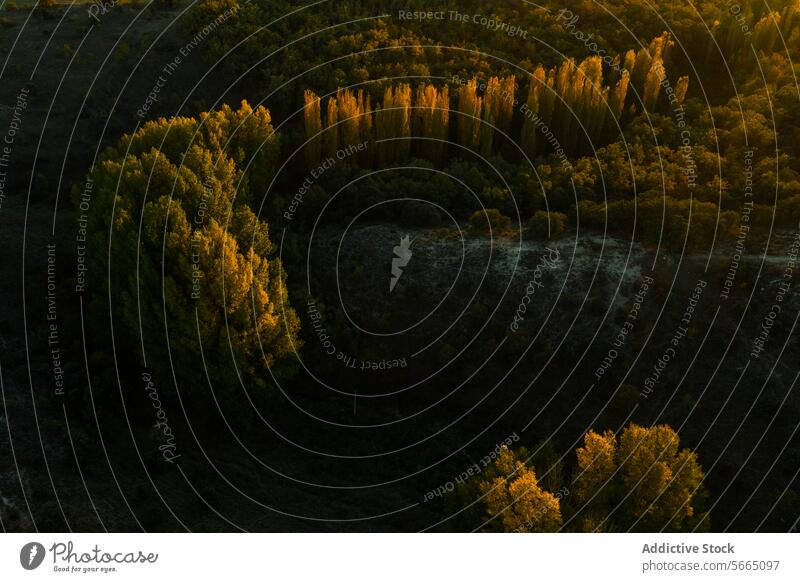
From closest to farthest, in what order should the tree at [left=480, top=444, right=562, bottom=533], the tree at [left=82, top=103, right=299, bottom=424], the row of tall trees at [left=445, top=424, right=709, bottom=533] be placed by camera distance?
the tree at [left=480, top=444, right=562, bottom=533], the row of tall trees at [left=445, top=424, right=709, bottom=533], the tree at [left=82, top=103, right=299, bottom=424]

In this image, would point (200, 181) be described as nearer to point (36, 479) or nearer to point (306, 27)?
point (36, 479)

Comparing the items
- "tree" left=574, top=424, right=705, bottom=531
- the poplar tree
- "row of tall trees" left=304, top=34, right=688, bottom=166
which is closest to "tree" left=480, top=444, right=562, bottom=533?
"tree" left=574, top=424, right=705, bottom=531

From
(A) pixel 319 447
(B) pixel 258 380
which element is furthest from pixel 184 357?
(A) pixel 319 447

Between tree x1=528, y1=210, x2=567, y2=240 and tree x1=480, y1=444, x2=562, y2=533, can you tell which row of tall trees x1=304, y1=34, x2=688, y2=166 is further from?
tree x1=480, y1=444, x2=562, y2=533

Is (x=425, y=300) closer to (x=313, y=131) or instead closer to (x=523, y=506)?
(x=313, y=131)

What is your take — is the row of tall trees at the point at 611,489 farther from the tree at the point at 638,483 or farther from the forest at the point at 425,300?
the forest at the point at 425,300

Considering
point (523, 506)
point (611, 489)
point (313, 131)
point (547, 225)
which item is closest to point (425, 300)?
point (547, 225)

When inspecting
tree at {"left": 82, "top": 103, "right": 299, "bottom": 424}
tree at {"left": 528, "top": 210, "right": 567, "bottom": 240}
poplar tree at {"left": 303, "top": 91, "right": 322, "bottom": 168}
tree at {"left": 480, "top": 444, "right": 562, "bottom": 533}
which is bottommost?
tree at {"left": 480, "top": 444, "right": 562, "bottom": 533}
